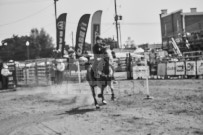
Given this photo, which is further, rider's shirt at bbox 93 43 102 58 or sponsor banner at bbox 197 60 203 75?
sponsor banner at bbox 197 60 203 75

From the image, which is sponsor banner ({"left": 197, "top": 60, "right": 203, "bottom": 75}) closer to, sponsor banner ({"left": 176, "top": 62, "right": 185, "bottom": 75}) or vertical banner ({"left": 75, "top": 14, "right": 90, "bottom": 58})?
sponsor banner ({"left": 176, "top": 62, "right": 185, "bottom": 75})

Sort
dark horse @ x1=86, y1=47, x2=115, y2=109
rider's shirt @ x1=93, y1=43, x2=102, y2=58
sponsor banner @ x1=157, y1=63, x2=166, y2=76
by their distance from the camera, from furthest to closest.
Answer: sponsor banner @ x1=157, y1=63, x2=166, y2=76 < rider's shirt @ x1=93, y1=43, x2=102, y2=58 < dark horse @ x1=86, y1=47, x2=115, y2=109

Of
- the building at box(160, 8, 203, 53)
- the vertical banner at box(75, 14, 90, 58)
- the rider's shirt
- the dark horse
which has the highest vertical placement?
the building at box(160, 8, 203, 53)

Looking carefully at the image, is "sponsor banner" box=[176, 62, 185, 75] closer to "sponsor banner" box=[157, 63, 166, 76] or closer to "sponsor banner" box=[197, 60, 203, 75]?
"sponsor banner" box=[197, 60, 203, 75]

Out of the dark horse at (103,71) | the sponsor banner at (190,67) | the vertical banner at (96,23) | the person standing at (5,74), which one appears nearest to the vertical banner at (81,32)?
the vertical banner at (96,23)

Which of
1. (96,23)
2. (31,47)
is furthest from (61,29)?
(31,47)

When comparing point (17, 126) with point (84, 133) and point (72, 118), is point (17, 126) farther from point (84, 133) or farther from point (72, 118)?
point (84, 133)

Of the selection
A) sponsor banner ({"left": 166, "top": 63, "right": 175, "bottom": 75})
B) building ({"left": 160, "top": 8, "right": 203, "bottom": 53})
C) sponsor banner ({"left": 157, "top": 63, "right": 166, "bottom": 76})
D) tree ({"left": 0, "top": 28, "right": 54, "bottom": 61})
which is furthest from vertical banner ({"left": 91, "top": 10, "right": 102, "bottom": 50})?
tree ({"left": 0, "top": 28, "right": 54, "bottom": 61})

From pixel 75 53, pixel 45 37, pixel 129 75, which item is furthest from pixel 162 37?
pixel 45 37

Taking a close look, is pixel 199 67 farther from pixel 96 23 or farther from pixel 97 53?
pixel 97 53

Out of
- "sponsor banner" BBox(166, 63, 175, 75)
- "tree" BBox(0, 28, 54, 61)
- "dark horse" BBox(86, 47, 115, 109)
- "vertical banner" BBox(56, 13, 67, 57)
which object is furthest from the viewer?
"tree" BBox(0, 28, 54, 61)

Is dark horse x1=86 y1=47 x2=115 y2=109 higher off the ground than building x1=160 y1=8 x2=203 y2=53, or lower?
lower

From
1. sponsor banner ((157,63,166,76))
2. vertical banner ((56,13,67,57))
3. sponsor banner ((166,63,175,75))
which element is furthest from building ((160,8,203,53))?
vertical banner ((56,13,67,57))

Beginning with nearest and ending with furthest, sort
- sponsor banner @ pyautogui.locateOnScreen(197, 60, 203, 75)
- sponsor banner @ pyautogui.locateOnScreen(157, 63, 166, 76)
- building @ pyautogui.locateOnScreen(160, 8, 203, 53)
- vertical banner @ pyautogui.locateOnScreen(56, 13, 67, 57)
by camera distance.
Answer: sponsor banner @ pyautogui.locateOnScreen(197, 60, 203, 75) → vertical banner @ pyautogui.locateOnScreen(56, 13, 67, 57) → sponsor banner @ pyautogui.locateOnScreen(157, 63, 166, 76) → building @ pyautogui.locateOnScreen(160, 8, 203, 53)
